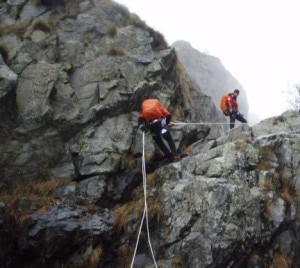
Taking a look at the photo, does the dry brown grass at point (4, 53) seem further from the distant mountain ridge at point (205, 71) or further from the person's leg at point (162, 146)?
the distant mountain ridge at point (205, 71)

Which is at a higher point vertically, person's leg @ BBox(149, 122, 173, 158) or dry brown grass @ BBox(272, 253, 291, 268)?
person's leg @ BBox(149, 122, 173, 158)

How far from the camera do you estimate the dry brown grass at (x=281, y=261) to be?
945 cm

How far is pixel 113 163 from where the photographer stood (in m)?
12.3

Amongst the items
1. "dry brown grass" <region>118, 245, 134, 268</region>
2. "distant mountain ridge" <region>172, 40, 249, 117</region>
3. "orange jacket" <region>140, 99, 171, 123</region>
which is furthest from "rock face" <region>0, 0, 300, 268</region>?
"distant mountain ridge" <region>172, 40, 249, 117</region>

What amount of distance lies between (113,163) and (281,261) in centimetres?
549

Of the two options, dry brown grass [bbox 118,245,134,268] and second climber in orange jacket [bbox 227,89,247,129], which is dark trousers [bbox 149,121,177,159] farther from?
second climber in orange jacket [bbox 227,89,247,129]

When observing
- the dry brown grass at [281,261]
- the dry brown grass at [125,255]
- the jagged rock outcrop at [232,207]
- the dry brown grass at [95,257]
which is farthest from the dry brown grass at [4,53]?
the dry brown grass at [281,261]

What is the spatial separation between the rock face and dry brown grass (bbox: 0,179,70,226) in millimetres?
31

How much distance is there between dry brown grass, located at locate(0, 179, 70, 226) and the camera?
9.75 metres

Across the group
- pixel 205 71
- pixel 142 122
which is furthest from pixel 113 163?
pixel 205 71

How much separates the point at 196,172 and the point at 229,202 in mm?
1572

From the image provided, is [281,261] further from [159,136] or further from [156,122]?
[156,122]

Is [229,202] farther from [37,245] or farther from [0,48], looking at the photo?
[0,48]

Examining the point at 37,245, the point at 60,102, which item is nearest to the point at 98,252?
the point at 37,245
